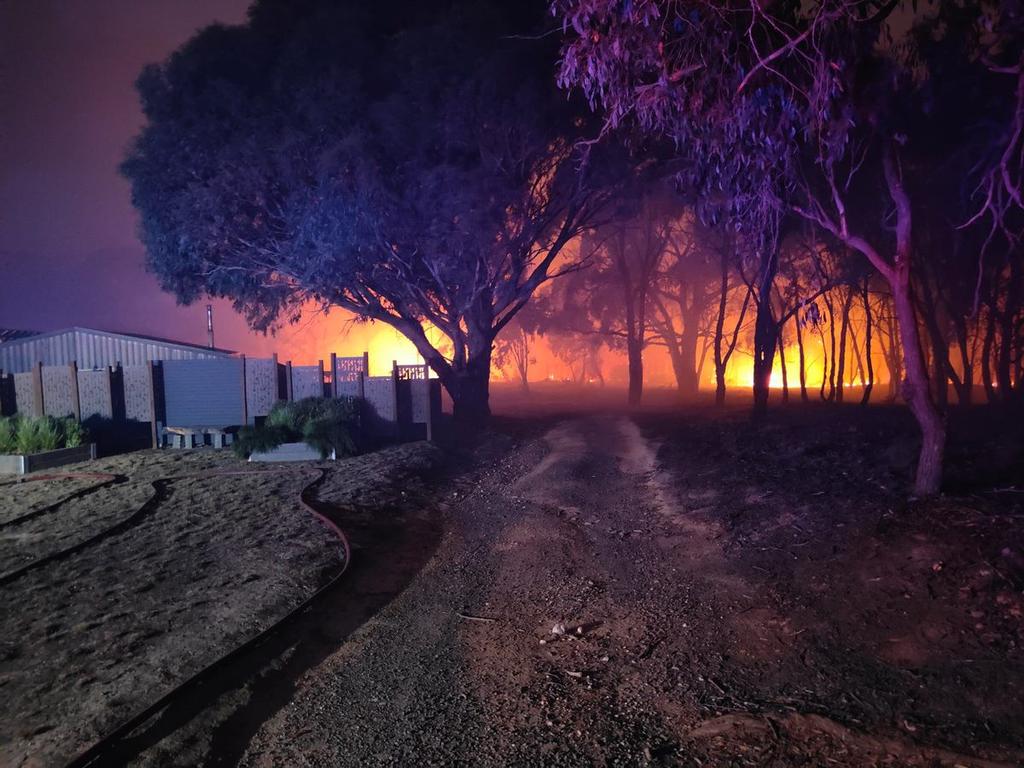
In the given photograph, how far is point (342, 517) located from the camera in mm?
10484

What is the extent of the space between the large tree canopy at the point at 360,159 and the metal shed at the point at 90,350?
2439mm

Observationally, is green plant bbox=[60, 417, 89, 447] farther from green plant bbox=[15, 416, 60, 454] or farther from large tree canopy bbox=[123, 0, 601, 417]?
large tree canopy bbox=[123, 0, 601, 417]

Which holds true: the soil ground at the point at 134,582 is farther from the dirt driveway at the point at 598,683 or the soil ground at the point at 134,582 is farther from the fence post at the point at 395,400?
the fence post at the point at 395,400

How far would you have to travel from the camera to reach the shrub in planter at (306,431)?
51.2ft

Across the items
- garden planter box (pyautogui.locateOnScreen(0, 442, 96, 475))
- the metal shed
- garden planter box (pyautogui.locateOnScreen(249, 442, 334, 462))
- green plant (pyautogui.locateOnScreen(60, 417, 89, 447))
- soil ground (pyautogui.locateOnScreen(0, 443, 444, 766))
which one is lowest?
soil ground (pyautogui.locateOnScreen(0, 443, 444, 766))

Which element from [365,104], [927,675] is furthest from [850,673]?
[365,104]

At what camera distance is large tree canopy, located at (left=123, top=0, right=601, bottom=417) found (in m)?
17.7

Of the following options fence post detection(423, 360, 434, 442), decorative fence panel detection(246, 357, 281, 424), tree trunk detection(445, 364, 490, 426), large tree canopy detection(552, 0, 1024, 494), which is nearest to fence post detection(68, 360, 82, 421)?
decorative fence panel detection(246, 357, 281, 424)

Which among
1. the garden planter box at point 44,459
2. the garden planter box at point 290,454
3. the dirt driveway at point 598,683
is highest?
the garden planter box at point 44,459

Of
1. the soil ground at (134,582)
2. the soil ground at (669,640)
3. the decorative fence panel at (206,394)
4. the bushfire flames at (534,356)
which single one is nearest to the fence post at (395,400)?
the decorative fence panel at (206,394)

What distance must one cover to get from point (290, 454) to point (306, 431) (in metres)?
0.69

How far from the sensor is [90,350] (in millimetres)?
21688

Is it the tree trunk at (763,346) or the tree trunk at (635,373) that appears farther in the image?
the tree trunk at (635,373)

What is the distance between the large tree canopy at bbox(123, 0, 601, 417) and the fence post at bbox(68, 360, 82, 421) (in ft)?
14.0
